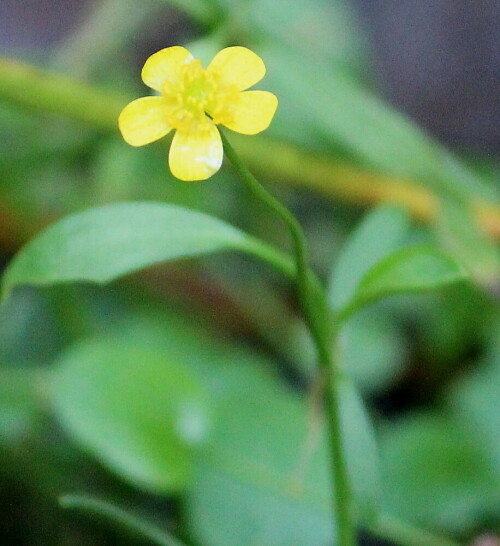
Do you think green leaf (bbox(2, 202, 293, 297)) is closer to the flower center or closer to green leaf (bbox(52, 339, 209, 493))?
the flower center

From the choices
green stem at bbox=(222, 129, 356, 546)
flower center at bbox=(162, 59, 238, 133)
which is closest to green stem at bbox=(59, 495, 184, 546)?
green stem at bbox=(222, 129, 356, 546)

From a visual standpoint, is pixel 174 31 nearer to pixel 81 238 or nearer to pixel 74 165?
pixel 74 165

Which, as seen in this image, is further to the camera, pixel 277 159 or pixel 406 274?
pixel 277 159

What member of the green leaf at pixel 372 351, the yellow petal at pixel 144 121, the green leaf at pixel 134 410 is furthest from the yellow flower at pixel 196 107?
the green leaf at pixel 372 351

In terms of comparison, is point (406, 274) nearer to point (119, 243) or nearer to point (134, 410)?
point (119, 243)

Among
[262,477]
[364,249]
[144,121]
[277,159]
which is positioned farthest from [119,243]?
[277,159]

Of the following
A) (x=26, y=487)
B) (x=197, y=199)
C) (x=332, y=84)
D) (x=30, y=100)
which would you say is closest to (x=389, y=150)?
(x=332, y=84)

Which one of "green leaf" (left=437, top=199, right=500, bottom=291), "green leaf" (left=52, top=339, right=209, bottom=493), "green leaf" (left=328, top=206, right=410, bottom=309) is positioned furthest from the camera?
A: "green leaf" (left=437, top=199, right=500, bottom=291)
